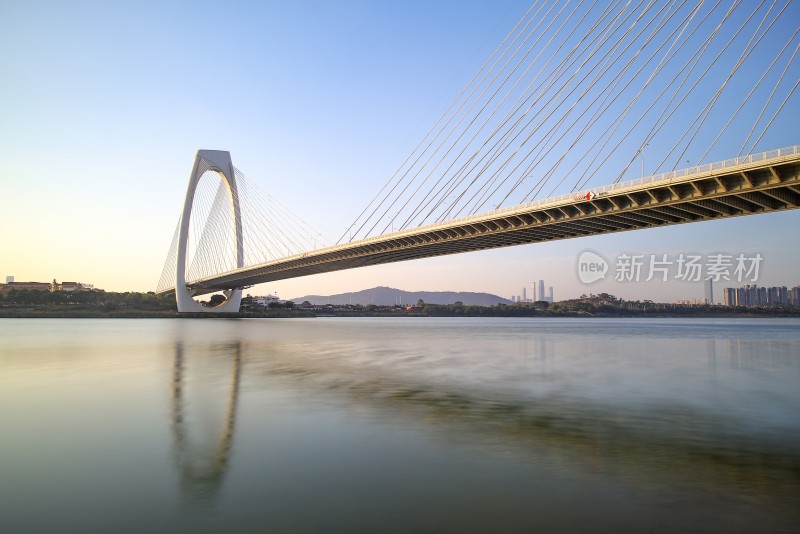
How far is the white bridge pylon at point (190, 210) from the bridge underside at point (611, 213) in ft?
102

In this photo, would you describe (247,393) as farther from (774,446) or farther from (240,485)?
(774,446)

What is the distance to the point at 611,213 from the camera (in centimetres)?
3053

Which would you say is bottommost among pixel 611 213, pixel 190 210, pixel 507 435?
pixel 507 435

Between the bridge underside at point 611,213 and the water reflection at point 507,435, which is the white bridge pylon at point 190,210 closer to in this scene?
the bridge underside at point 611,213

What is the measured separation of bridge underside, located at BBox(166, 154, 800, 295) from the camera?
24578mm

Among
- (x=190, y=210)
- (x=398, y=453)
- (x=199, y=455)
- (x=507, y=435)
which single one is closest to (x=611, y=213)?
(x=507, y=435)

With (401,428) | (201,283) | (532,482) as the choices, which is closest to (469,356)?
(401,428)

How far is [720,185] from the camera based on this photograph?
1002 inches

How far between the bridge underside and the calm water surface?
37.2ft

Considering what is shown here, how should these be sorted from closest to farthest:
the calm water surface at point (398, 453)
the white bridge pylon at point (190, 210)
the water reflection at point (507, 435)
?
1. the calm water surface at point (398, 453)
2. the water reflection at point (507, 435)
3. the white bridge pylon at point (190, 210)

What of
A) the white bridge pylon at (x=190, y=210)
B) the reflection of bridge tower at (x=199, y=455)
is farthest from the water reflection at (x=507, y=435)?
the white bridge pylon at (x=190, y=210)

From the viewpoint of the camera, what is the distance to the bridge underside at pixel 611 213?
24.6 metres

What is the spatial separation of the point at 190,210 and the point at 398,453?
3076 inches

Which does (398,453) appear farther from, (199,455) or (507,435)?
(199,455)
